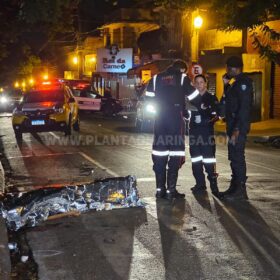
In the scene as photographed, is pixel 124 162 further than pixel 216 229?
Yes

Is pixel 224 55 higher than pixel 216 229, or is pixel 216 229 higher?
pixel 224 55

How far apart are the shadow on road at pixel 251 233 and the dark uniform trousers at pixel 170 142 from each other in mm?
818

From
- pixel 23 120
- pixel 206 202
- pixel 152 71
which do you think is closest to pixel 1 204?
pixel 206 202

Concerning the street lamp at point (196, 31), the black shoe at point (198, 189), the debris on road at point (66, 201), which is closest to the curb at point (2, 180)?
the debris on road at point (66, 201)

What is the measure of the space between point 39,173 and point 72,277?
5.91 metres

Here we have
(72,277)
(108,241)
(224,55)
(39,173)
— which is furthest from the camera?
(224,55)

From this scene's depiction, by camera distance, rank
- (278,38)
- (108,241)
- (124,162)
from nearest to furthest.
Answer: (108,241) < (124,162) < (278,38)

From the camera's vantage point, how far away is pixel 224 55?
24.4 m

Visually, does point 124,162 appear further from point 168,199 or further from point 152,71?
point 152,71

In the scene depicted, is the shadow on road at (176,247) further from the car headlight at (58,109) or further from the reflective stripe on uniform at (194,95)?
the car headlight at (58,109)

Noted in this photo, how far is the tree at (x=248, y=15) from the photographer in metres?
17.6

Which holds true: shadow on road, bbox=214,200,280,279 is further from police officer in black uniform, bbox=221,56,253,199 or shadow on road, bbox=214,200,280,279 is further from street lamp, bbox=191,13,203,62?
street lamp, bbox=191,13,203,62

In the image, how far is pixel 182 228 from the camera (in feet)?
20.5

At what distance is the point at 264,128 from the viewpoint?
2016 centimetres
